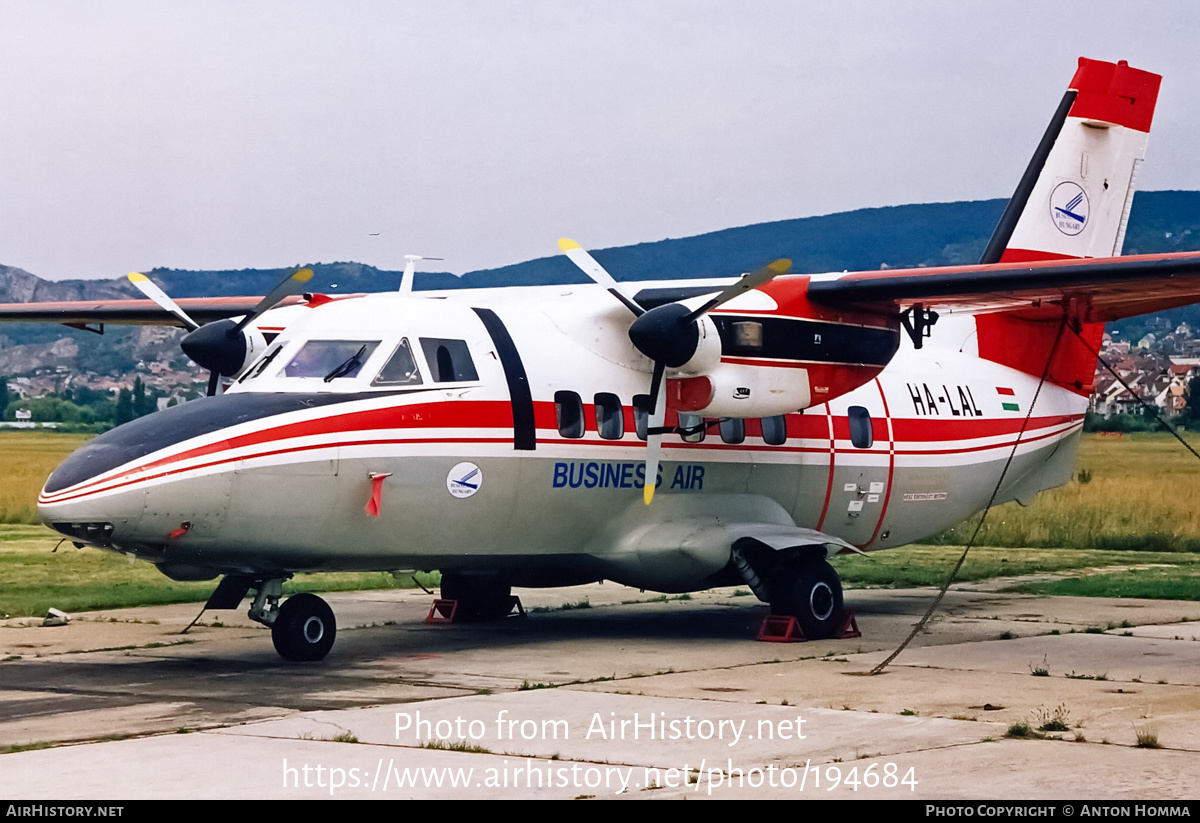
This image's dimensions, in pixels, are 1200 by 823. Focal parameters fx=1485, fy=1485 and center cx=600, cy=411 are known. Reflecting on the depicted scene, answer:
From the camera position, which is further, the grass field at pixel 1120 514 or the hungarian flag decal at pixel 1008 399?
the grass field at pixel 1120 514

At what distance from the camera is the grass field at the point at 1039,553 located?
19734 mm

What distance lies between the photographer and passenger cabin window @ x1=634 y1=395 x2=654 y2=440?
1443 centimetres

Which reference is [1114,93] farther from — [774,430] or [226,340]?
[226,340]

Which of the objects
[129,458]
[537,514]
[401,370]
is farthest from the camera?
[537,514]

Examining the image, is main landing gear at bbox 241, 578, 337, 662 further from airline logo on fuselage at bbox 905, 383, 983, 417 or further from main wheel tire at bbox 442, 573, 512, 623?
airline logo on fuselage at bbox 905, 383, 983, 417

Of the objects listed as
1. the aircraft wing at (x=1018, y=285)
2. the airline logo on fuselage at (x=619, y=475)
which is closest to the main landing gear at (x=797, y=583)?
the airline logo on fuselage at (x=619, y=475)

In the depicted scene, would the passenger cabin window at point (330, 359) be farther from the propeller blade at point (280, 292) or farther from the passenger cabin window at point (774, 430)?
the passenger cabin window at point (774, 430)

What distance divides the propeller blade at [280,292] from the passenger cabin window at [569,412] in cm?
268

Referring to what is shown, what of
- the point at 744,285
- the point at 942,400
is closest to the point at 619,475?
the point at 744,285

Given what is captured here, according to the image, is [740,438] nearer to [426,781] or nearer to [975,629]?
[975,629]

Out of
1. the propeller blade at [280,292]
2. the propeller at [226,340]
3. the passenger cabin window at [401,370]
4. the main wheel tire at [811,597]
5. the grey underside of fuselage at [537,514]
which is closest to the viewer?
the grey underside of fuselage at [537,514]

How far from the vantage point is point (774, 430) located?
15633 mm

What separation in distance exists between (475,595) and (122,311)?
598 cm

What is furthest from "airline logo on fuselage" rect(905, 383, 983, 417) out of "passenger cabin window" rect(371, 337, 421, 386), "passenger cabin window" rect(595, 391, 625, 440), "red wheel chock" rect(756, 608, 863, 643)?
"passenger cabin window" rect(371, 337, 421, 386)
